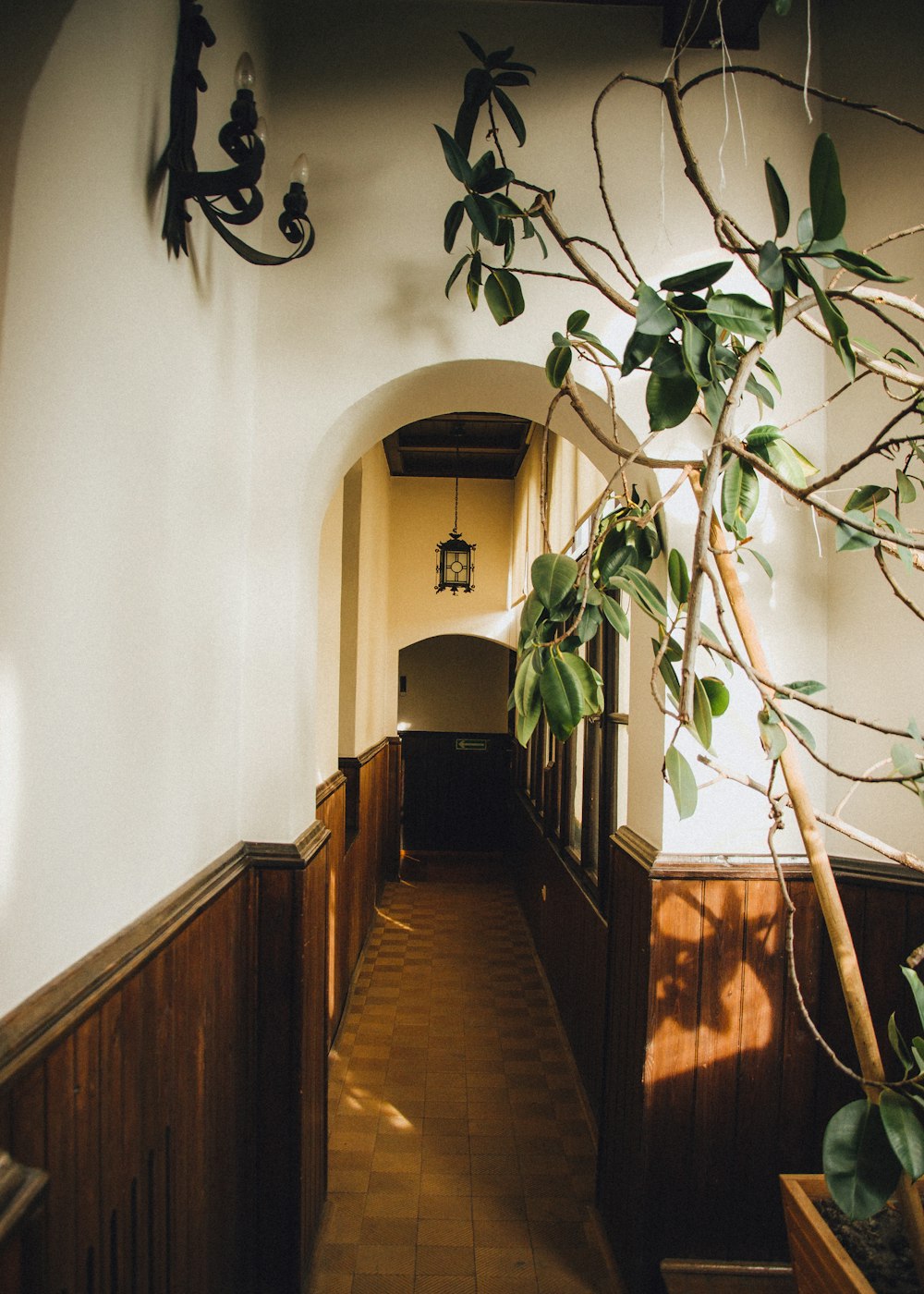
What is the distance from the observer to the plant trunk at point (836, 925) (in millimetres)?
1354

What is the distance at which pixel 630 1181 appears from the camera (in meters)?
2.17

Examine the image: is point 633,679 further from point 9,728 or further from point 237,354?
point 9,728

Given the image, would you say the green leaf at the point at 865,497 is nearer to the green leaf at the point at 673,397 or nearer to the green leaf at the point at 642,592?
the green leaf at the point at 642,592

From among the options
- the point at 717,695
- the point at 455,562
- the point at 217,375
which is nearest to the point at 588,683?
the point at 717,695

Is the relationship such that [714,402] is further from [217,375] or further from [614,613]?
[217,375]

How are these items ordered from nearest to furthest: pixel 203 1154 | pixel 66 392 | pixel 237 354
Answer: pixel 66 392 → pixel 203 1154 → pixel 237 354

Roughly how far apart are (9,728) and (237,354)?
135cm

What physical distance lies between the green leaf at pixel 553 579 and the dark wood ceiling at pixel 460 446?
4612 millimetres

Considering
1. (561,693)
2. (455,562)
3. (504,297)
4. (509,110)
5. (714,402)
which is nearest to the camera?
(714,402)

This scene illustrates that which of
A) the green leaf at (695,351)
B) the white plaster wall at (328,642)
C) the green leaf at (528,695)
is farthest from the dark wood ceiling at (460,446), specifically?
the green leaf at (695,351)

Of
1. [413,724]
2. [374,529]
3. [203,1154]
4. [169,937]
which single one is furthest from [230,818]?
[413,724]

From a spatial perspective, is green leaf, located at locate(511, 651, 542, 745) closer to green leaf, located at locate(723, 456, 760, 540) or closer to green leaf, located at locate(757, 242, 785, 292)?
green leaf, located at locate(723, 456, 760, 540)

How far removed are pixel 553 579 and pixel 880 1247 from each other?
4.90ft

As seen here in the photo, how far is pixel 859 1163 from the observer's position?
1.21 meters
